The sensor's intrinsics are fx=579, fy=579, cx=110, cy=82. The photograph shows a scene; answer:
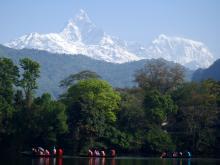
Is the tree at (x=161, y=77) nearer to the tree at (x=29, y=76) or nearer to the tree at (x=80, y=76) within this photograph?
the tree at (x=80, y=76)

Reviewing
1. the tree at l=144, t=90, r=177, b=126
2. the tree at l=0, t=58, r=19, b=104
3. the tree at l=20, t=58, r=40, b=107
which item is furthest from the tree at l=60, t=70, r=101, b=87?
the tree at l=0, t=58, r=19, b=104

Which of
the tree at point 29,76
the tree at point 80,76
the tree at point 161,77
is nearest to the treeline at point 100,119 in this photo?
the tree at point 29,76

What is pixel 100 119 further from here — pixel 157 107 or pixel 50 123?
pixel 157 107

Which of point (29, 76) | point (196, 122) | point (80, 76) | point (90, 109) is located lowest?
point (196, 122)

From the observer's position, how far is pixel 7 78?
92125mm

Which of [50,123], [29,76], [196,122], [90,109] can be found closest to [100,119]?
[90,109]

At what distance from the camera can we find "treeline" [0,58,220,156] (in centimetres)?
8850

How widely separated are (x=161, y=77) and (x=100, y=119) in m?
33.7

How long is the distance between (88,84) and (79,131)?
11.3 m

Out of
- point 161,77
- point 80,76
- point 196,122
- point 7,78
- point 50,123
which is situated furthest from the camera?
point 80,76

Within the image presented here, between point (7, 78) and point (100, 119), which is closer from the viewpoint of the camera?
point (100, 119)

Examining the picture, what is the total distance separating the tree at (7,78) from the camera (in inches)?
3607

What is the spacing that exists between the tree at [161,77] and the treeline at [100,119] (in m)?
16.9

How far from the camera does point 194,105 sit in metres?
99.2
